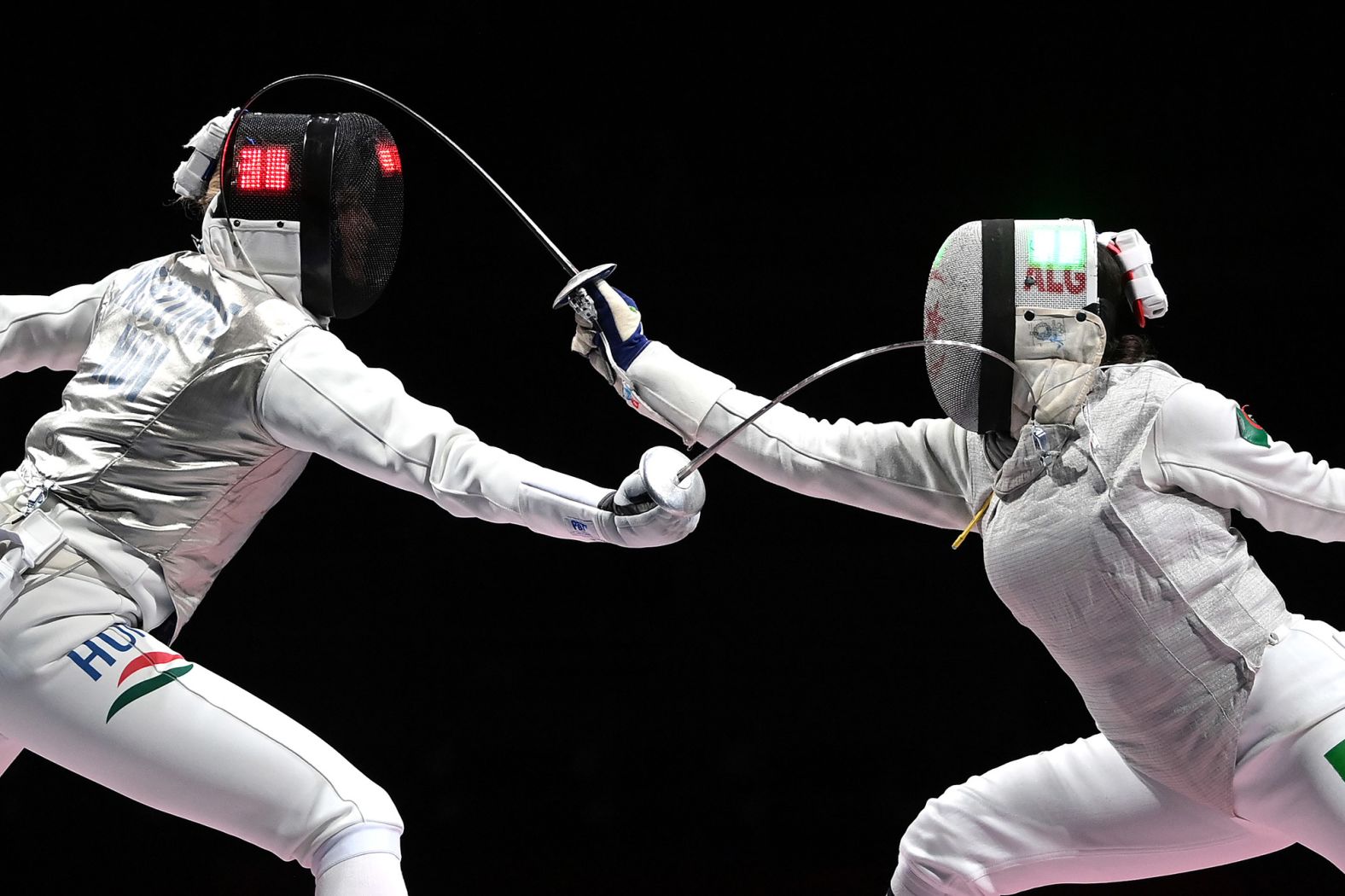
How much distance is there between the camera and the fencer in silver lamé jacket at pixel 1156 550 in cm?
193

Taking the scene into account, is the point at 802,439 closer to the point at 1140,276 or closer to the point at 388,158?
the point at 1140,276

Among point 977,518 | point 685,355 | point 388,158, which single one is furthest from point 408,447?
point 685,355

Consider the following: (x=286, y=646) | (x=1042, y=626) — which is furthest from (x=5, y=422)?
(x=1042, y=626)

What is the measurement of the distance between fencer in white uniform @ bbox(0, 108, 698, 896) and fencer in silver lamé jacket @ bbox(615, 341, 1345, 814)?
52 centimetres

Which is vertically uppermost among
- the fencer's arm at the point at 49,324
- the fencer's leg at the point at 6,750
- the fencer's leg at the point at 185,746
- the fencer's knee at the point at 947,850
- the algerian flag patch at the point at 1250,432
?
the algerian flag patch at the point at 1250,432

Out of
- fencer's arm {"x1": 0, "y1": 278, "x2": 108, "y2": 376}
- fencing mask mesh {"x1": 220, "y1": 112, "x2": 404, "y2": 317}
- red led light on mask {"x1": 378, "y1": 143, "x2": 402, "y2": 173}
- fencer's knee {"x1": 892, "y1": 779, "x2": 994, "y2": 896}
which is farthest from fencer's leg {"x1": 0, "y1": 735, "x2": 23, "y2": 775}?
fencer's knee {"x1": 892, "y1": 779, "x2": 994, "y2": 896}

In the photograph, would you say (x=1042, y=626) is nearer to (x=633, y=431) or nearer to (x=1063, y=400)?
(x=1063, y=400)

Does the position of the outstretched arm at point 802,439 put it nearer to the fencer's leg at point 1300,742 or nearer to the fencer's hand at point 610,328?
the fencer's hand at point 610,328

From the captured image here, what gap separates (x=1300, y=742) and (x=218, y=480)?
60.2 inches

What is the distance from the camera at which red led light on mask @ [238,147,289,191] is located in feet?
7.02

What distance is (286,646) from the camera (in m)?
3.37

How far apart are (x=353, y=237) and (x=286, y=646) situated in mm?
1478

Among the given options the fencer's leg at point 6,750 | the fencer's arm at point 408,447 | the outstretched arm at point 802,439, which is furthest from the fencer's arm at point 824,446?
the fencer's leg at point 6,750

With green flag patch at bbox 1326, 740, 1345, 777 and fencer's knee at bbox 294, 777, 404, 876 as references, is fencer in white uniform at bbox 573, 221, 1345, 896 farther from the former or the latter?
fencer's knee at bbox 294, 777, 404, 876
